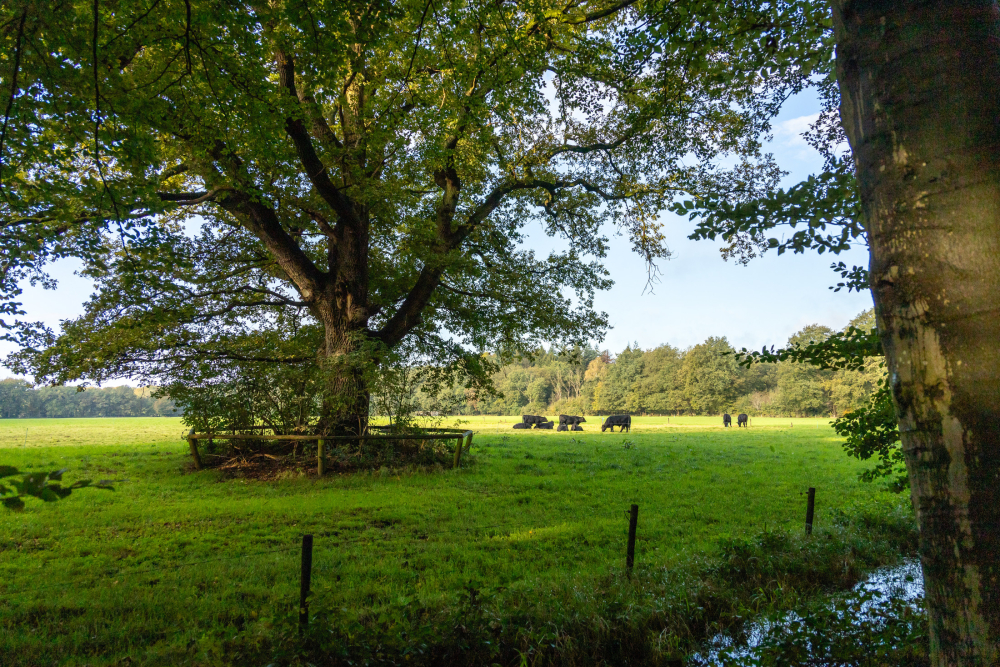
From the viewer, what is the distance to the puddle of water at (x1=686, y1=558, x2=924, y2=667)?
396 centimetres

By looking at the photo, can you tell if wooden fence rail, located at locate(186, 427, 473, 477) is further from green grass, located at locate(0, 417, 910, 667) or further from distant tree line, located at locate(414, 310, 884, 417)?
distant tree line, located at locate(414, 310, 884, 417)

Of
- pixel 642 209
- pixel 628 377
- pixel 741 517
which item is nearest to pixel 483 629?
pixel 741 517

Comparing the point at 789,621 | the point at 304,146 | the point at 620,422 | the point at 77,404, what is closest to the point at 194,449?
the point at 304,146

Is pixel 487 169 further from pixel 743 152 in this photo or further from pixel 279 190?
pixel 743 152

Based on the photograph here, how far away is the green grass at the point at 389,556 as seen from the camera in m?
4.06

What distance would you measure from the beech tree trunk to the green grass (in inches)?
113

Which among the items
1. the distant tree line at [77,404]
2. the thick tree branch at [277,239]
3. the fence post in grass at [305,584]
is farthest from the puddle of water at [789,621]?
the distant tree line at [77,404]

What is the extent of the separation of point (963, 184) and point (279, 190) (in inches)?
570

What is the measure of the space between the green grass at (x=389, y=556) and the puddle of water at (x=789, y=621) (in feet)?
0.72

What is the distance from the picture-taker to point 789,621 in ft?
14.7

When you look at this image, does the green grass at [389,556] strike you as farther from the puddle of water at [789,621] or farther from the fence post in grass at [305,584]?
the puddle of water at [789,621]

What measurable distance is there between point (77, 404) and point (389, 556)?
92706 mm

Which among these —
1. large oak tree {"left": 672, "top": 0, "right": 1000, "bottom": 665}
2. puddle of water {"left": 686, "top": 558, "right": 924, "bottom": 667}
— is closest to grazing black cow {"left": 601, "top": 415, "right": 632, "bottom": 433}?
puddle of water {"left": 686, "top": 558, "right": 924, "bottom": 667}

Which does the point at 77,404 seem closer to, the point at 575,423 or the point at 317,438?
the point at 575,423
